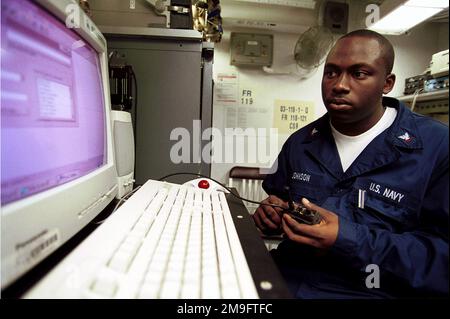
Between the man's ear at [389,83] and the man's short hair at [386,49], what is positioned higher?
the man's short hair at [386,49]

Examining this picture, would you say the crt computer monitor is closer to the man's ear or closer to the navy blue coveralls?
the navy blue coveralls

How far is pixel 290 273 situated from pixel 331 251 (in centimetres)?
19

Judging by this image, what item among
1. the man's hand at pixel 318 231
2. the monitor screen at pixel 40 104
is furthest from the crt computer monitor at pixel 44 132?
the man's hand at pixel 318 231

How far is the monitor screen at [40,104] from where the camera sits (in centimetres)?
30

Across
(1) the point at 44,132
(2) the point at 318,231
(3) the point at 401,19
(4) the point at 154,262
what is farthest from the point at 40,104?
(3) the point at 401,19

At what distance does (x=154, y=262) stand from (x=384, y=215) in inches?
22.4

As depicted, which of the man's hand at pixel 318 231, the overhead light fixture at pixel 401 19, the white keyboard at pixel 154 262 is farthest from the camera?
the overhead light fixture at pixel 401 19

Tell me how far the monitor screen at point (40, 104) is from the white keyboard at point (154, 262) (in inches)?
4.6

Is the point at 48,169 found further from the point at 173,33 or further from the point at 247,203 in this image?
the point at 173,33

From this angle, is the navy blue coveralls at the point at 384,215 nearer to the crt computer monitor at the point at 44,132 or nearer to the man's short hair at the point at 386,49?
the man's short hair at the point at 386,49

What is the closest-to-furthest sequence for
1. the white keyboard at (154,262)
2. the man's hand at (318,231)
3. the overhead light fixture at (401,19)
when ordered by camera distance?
the white keyboard at (154,262) → the man's hand at (318,231) → the overhead light fixture at (401,19)

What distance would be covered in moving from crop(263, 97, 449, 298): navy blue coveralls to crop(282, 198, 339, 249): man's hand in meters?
0.02

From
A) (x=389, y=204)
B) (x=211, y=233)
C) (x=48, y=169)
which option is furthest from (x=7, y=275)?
(x=389, y=204)

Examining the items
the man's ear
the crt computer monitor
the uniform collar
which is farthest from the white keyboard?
the man's ear
